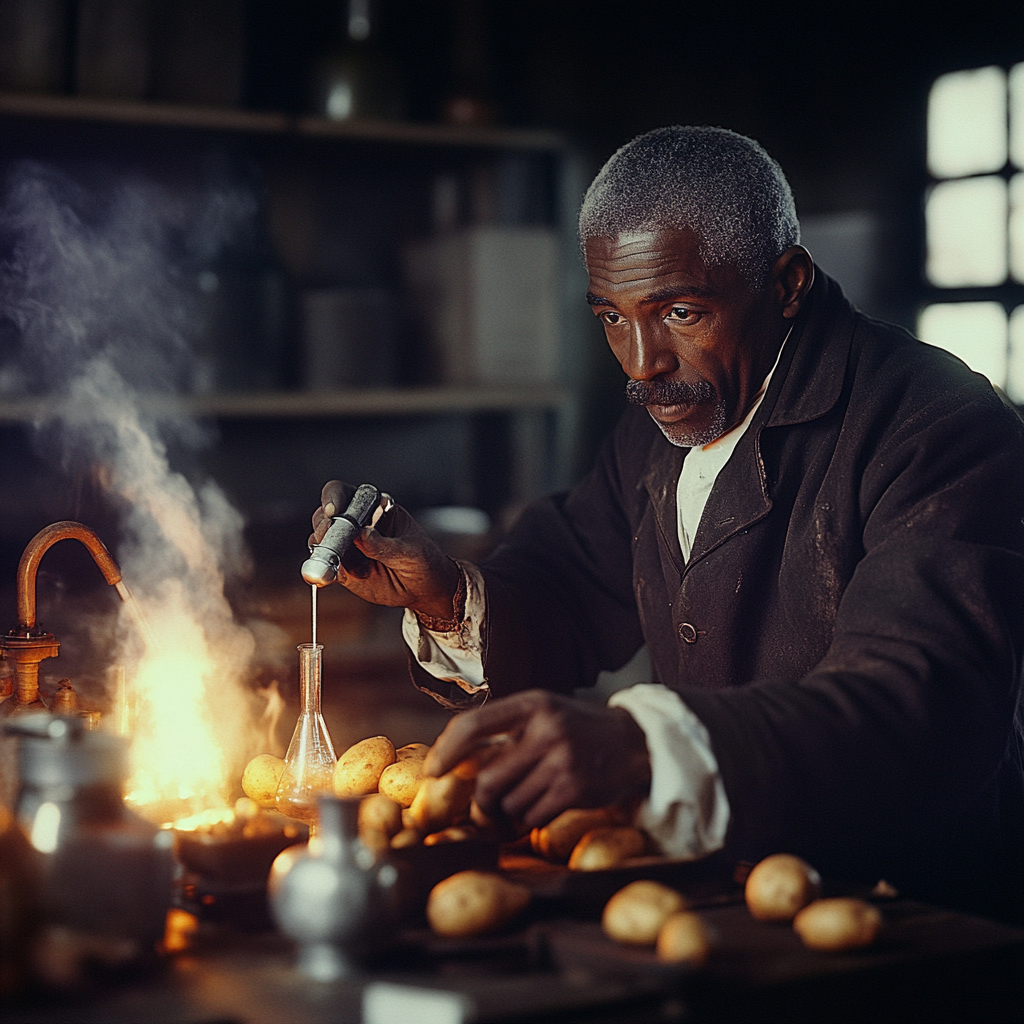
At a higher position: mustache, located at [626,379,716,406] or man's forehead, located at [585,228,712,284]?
man's forehead, located at [585,228,712,284]

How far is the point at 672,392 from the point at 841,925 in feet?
3.41

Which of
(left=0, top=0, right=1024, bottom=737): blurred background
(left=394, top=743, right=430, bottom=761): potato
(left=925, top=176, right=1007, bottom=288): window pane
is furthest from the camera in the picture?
(left=925, top=176, right=1007, bottom=288): window pane

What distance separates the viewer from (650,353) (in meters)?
2.07

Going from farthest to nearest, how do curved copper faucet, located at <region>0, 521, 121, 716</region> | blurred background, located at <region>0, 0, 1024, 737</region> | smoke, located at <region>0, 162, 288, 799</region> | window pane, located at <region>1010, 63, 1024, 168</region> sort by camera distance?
window pane, located at <region>1010, 63, 1024, 168</region> → blurred background, located at <region>0, 0, 1024, 737</region> → smoke, located at <region>0, 162, 288, 799</region> → curved copper faucet, located at <region>0, 521, 121, 716</region>

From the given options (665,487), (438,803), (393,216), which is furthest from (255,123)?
(438,803)

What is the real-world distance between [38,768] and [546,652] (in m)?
1.21

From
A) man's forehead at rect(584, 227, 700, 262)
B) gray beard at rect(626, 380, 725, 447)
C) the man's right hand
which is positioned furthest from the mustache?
the man's right hand

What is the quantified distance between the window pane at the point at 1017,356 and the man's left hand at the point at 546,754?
3056mm

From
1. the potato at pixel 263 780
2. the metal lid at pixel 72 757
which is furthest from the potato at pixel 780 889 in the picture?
the potato at pixel 263 780

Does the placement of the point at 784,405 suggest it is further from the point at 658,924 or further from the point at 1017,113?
the point at 1017,113

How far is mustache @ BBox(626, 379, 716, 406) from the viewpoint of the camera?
2086 mm

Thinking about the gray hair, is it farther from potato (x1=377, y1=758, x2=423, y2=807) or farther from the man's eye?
potato (x1=377, y1=758, x2=423, y2=807)

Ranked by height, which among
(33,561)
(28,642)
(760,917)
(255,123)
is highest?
(255,123)

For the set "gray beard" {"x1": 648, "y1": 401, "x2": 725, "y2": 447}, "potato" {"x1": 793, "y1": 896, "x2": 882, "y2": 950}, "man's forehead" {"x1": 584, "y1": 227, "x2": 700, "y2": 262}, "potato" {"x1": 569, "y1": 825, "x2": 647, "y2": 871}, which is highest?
"man's forehead" {"x1": 584, "y1": 227, "x2": 700, "y2": 262}
